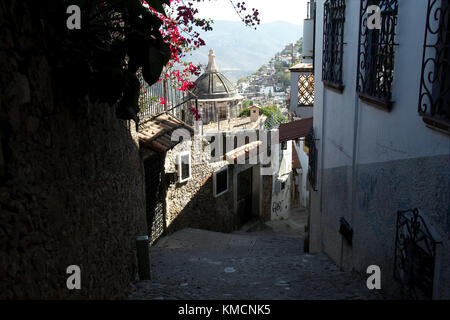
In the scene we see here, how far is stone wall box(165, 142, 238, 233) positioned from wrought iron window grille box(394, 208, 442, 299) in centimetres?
697

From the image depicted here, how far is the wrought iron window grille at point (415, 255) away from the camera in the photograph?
3348 millimetres

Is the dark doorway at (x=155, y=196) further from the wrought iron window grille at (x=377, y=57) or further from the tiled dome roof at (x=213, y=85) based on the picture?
the tiled dome roof at (x=213, y=85)

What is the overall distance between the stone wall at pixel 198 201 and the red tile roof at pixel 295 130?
8.70 feet

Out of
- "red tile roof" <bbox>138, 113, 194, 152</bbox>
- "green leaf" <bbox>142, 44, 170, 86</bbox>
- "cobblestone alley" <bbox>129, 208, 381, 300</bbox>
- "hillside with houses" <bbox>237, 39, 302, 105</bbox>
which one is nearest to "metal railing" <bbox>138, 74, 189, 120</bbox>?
"red tile roof" <bbox>138, 113, 194, 152</bbox>

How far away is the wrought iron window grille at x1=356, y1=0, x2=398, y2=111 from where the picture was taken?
14.2ft

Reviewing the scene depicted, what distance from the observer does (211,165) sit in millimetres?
13195

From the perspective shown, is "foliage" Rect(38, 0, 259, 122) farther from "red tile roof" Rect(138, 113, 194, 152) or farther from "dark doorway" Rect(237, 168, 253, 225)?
"dark doorway" Rect(237, 168, 253, 225)

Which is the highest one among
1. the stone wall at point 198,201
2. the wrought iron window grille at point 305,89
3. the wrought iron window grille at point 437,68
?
the wrought iron window grille at point 437,68

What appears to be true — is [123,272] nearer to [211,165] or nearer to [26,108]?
[26,108]

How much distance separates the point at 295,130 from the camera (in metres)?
10.2

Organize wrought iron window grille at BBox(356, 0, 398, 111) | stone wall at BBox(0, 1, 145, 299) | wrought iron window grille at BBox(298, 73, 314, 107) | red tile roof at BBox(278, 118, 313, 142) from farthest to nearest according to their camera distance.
Answer: wrought iron window grille at BBox(298, 73, 314, 107) → red tile roof at BBox(278, 118, 313, 142) → wrought iron window grille at BBox(356, 0, 398, 111) → stone wall at BBox(0, 1, 145, 299)

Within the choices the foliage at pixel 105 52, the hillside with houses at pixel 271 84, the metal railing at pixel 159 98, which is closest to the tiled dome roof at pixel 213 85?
the metal railing at pixel 159 98

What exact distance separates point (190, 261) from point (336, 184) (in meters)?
2.79
